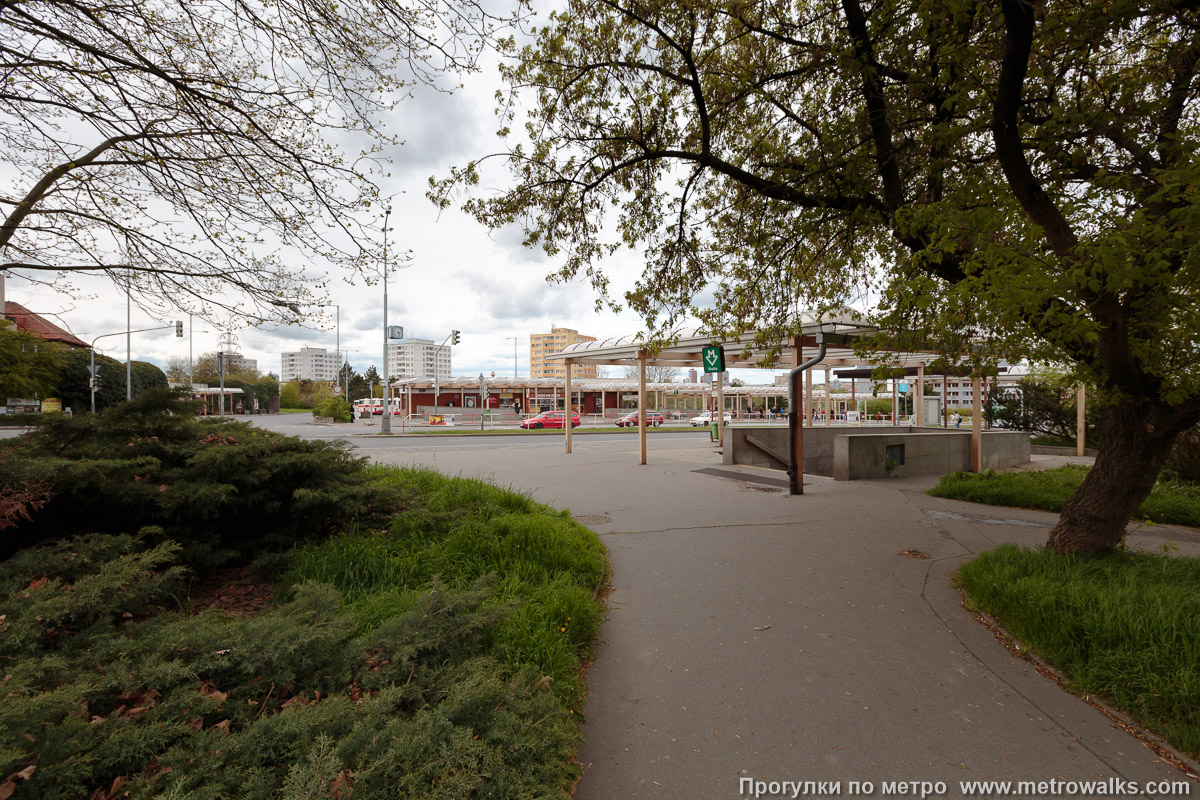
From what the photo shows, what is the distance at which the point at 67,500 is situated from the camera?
3.99 m

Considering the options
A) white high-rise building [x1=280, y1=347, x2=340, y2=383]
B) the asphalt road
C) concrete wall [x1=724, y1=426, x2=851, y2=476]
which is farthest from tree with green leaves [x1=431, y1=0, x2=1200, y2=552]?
white high-rise building [x1=280, y1=347, x2=340, y2=383]

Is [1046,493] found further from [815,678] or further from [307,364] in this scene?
[307,364]

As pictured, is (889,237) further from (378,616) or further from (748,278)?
(378,616)

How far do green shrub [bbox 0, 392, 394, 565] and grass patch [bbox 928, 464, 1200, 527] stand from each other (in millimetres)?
9434

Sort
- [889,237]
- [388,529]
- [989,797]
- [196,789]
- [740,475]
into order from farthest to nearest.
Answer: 1. [740,475]
2. [889,237]
3. [388,529]
4. [989,797]
5. [196,789]

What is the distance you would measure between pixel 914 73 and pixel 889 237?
184cm

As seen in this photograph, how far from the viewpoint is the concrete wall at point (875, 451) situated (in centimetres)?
1135

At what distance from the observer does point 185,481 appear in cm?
415

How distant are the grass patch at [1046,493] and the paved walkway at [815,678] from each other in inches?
32.9

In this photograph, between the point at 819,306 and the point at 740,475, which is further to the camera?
the point at 740,475

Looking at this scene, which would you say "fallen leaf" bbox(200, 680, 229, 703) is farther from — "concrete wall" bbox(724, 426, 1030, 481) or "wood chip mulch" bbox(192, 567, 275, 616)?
"concrete wall" bbox(724, 426, 1030, 481)

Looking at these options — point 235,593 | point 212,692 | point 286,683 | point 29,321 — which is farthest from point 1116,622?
point 29,321

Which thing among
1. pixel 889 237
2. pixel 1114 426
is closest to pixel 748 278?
pixel 889 237

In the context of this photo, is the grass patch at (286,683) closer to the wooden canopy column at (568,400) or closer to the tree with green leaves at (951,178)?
the tree with green leaves at (951,178)
